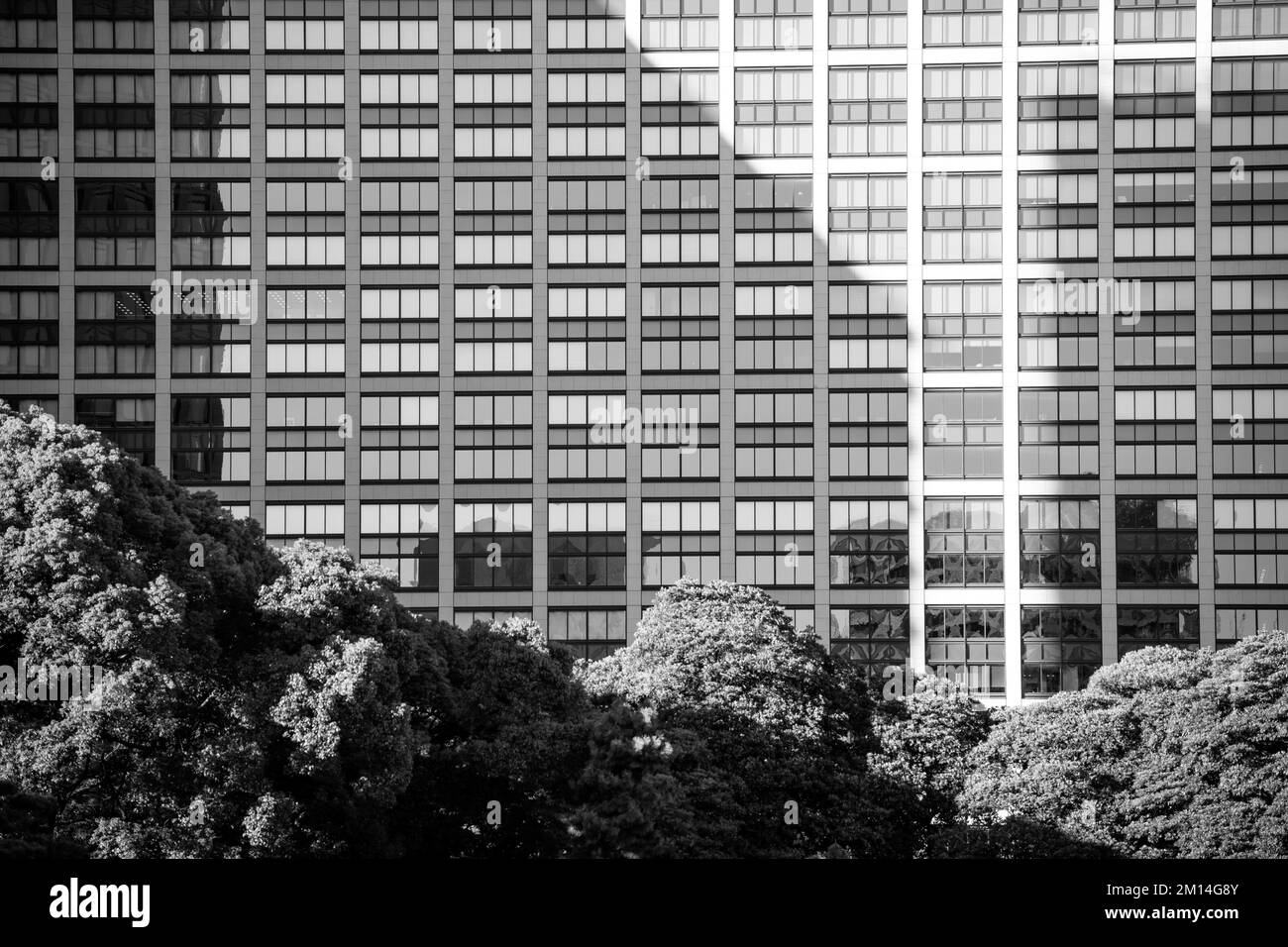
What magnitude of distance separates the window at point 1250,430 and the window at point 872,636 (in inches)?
888

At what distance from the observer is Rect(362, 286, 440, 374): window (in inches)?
4082

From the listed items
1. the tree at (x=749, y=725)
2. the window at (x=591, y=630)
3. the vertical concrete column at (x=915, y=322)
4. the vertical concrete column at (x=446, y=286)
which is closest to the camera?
the tree at (x=749, y=725)

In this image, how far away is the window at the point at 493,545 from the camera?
10212 centimetres

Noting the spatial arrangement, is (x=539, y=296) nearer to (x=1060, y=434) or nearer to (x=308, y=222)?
(x=308, y=222)

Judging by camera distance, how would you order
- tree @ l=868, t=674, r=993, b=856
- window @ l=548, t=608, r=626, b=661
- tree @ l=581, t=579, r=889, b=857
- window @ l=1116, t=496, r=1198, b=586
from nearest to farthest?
tree @ l=581, t=579, r=889, b=857 → tree @ l=868, t=674, r=993, b=856 → window @ l=548, t=608, r=626, b=661 → window @ l=1116, t=496, r=1198, b=586

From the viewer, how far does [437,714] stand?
5162cm

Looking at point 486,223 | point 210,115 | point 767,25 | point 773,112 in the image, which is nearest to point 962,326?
point 773,112

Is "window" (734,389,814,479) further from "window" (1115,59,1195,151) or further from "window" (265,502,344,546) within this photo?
"window" (1115,59,1195,151)

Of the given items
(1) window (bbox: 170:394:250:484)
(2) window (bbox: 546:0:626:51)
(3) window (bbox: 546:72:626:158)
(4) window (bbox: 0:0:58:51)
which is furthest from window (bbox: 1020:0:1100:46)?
(4) window (bbox: 0:0:58:51)

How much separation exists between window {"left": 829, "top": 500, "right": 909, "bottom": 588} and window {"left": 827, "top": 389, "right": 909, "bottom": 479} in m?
2.03

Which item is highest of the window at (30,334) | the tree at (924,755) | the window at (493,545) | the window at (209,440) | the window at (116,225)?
the window at (116,225)

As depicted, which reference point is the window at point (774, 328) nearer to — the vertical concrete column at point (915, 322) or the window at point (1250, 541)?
the vertical concrete column at point (915, 322)

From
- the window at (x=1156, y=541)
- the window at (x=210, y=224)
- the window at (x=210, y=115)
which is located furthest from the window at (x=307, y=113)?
the window at (x=1156, y=541)

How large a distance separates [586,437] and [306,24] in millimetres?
31216
